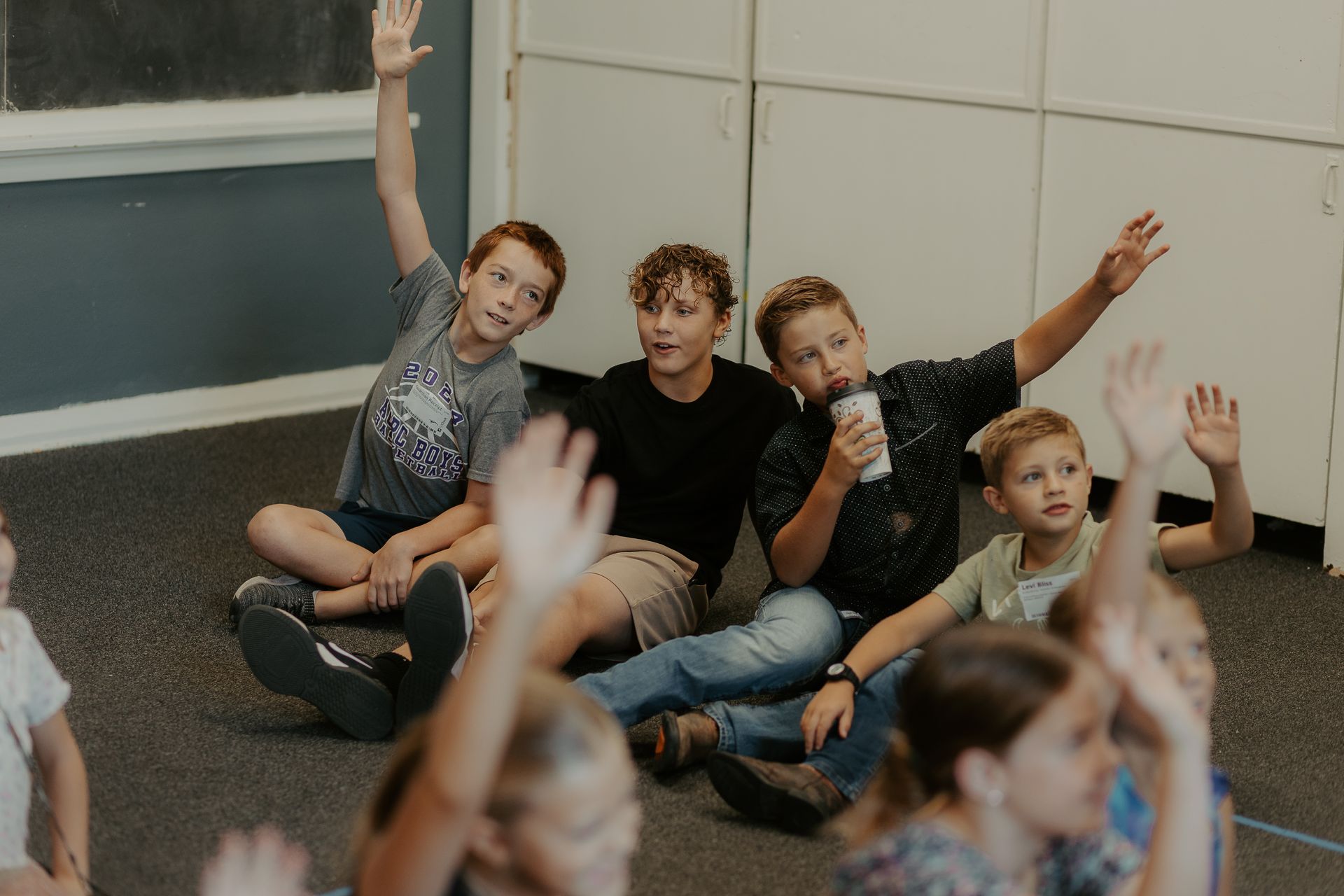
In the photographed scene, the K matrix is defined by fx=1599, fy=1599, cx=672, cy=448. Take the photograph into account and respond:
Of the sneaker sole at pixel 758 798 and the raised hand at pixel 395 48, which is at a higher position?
the raised hand at pixel 395 48

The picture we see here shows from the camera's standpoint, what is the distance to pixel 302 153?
135 inches

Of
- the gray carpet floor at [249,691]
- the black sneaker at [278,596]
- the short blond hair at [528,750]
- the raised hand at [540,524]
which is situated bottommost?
the gray carpet floor at [249,691]

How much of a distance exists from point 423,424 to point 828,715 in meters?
0.86

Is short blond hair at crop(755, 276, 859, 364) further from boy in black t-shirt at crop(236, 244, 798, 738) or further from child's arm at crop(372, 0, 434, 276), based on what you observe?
child's arm at crop(372, 0, 434, 276)

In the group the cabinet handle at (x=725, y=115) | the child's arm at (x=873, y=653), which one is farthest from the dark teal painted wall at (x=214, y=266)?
the child's arm at (x=873, y=653)

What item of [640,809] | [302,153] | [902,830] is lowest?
[640,809]

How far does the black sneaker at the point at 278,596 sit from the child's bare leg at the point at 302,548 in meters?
0.02

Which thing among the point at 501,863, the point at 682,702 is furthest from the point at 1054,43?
the point at 501,863

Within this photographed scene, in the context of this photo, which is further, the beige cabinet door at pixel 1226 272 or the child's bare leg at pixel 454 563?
the beige cabinet door at pixel 1226 272

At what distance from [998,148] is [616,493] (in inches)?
46.4

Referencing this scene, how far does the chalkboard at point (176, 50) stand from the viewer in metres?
3.06

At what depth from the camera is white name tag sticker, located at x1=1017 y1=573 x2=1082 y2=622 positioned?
6.07ft

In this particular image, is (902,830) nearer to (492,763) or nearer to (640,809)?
(492,763)

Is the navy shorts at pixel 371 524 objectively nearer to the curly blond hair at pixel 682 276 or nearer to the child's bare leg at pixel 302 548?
the child's bare leg at pixel 302 548
